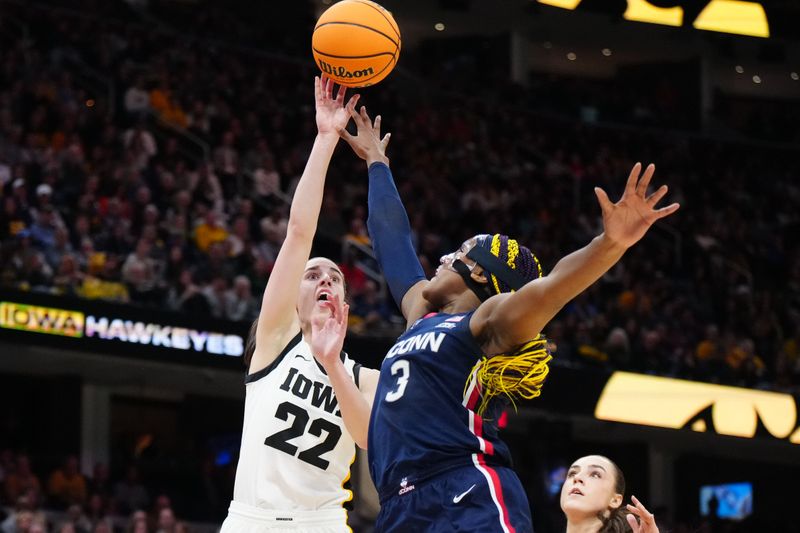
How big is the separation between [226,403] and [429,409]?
14828 mm

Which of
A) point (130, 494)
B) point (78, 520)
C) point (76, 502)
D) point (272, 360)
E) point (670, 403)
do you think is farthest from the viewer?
point (670, 403)

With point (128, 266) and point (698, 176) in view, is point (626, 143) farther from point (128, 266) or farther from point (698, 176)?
point (128, 266)

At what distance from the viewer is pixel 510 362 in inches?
190

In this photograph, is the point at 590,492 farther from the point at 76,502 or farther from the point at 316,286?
the point at 76,502

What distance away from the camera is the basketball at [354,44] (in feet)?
21.5

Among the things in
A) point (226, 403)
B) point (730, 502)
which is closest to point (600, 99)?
point (730, 502)

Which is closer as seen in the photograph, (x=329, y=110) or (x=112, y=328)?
(x=329, y=110)

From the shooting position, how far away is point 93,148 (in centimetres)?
1741

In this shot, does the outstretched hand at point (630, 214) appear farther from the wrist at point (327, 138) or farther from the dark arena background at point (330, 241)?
the dark arena background at point (330, 241)

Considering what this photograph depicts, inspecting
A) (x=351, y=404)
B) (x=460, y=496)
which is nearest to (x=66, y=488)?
(x=351, y=404)

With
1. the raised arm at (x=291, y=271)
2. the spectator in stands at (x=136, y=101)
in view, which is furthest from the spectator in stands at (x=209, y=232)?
the raised arm at (x=291, y=271)

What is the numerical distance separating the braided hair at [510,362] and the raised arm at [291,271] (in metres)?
0.97

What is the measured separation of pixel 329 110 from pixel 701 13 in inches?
541

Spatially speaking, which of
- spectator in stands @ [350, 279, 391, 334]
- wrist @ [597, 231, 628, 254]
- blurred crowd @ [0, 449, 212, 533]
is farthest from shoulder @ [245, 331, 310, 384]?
spectator in stands @ [350, 279, 391, 334]
